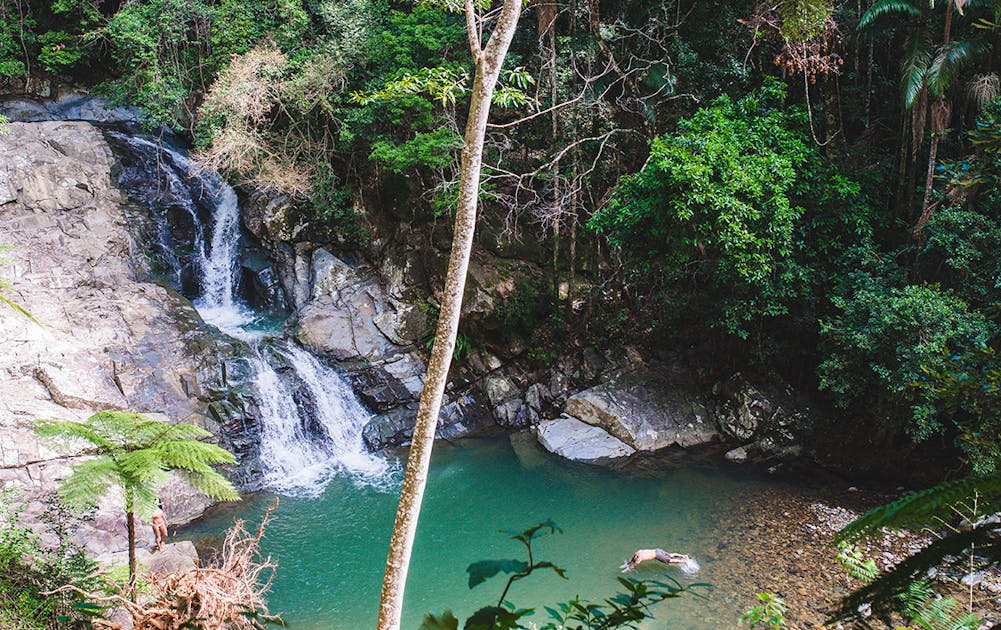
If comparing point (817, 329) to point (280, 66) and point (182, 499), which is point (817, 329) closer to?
point (182, 499)

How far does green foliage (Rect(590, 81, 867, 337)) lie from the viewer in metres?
8.84

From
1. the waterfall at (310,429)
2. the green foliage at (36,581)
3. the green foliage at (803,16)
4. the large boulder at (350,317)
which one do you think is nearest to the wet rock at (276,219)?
the large boulder at (350,317)

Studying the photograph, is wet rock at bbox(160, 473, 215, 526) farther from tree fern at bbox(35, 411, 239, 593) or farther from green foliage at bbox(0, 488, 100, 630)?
tree fern at bbox(35, 411, 239, 593)

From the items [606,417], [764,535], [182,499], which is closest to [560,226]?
[606,417]

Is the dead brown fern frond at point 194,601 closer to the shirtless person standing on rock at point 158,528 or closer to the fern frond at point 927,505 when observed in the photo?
the shirtless person standing on rock at point 158,528

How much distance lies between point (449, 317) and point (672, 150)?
20.4 feet

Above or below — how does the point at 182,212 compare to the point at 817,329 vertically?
above

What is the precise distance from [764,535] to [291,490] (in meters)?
7.41

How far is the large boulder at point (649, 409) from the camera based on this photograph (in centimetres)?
1106

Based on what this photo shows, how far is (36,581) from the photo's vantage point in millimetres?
5137

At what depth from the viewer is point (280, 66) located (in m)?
12.6

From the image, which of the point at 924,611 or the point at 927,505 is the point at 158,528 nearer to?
the point at 924,611

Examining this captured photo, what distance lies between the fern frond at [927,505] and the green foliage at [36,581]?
5239mm

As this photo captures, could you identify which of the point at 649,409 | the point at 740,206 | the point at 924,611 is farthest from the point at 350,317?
the point at 924,611
